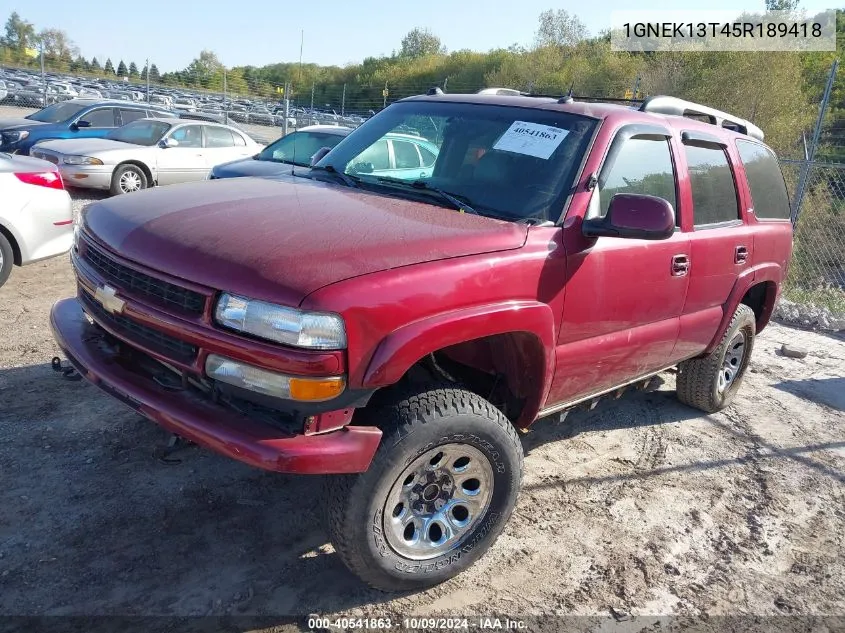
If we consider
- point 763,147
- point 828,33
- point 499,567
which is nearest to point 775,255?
point 763,147

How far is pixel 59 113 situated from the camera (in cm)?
1450

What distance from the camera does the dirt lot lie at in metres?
2.87

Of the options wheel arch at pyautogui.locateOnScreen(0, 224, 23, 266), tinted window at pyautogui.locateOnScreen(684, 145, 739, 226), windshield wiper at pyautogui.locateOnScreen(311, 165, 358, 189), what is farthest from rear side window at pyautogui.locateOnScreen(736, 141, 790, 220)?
wheel arch at pyautogui.locateOnScreen(0, 224, 23, 266)

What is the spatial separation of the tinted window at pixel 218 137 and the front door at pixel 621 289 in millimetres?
10416

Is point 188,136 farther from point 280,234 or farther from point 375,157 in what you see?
point 280,234

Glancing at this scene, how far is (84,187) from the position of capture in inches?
423

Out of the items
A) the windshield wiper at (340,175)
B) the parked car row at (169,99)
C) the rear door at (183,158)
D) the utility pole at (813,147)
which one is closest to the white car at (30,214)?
the windshield wiper at (340,175)

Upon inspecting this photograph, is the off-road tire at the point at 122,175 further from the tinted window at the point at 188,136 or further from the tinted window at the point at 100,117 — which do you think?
the tinted window at the point at 100,117

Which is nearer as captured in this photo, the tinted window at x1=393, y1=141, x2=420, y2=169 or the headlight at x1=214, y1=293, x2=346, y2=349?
the headlight at x1=214, y1=293, x2=346, y2=349

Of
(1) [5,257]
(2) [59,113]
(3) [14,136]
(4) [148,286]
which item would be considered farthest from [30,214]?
(2) [59,113]

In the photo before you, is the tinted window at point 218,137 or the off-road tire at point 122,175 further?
the tinted window at point 218,137

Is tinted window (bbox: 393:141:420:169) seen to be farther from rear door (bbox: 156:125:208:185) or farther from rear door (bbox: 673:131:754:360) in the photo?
rear door (bbox: 156:125:208:185)

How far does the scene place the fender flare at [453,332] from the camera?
2471 millimetres

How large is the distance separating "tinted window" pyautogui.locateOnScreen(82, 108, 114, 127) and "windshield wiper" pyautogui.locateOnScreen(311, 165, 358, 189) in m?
11.6
